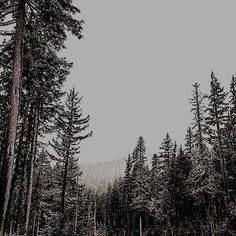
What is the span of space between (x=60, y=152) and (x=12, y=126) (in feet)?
59.9

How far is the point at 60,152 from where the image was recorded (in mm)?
27297

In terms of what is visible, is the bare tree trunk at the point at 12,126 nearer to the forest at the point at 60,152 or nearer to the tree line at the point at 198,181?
the forest at the point at 60,152

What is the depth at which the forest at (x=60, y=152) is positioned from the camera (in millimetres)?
10641

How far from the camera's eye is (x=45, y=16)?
10938mm

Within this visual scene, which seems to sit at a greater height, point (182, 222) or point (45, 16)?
point (45, 16)

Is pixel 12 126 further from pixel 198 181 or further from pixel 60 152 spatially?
pixel 198 181

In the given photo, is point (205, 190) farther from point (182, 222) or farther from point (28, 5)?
point (28, 5)

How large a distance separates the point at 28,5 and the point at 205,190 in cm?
2578

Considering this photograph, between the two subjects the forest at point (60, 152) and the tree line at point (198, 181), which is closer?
Result: the forest at point (60, 152)

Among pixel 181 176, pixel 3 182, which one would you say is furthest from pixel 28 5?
pixel 181 176

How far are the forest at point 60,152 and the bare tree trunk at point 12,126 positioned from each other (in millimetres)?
30

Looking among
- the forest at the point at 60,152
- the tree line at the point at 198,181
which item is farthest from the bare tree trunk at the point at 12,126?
the tree line at the point at 198,181

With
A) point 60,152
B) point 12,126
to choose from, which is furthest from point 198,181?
point 12,126

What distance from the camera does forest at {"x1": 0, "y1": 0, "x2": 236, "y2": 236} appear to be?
10641 mm
